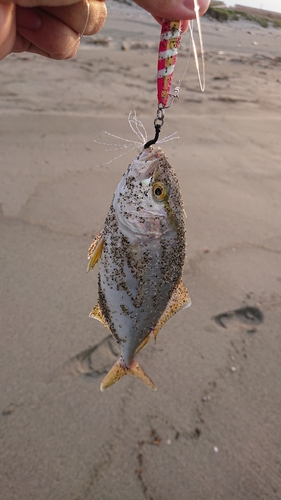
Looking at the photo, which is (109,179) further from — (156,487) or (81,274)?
(156,487)

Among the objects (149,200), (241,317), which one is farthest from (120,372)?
(241,317)

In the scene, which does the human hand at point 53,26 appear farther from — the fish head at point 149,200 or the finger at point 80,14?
the fish head at point 149,200

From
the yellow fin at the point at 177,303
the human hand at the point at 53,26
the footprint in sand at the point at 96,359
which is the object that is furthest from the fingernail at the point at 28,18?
the footprint in sand at the point at 96,359

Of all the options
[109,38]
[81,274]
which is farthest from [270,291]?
[109,38]

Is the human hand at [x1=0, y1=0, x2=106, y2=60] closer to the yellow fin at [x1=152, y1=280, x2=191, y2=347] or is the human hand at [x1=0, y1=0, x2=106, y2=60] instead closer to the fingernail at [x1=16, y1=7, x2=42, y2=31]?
the fingernail at [x1=16, y1=7, x2=42, y2=31]

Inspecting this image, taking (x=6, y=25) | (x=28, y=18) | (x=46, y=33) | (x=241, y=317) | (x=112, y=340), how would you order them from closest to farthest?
(x=6, y=25) < (x=28, y=18) < (x=46, y=33) < (x=112, y=340) < (x=241, y=317)

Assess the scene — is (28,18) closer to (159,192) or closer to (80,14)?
(80,14)

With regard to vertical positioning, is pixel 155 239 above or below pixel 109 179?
above
